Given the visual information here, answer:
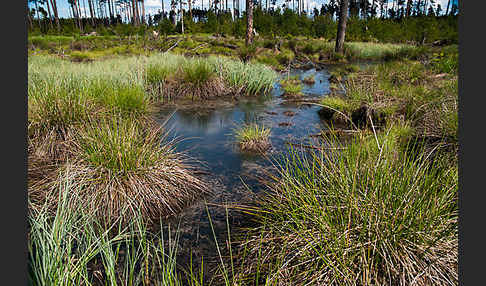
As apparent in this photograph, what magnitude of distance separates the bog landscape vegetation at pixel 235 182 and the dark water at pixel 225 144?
3cm

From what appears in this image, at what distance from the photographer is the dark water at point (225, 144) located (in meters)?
2.80

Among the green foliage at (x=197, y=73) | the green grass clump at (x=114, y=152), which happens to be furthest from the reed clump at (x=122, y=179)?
the green foliage at (x=197, y=73)

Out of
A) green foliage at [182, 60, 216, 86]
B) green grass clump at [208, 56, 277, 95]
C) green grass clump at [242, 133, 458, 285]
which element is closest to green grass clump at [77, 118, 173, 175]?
green grass clump at [242, 133, 458, 285]

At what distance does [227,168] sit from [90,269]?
7.28ft

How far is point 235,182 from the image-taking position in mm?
3656

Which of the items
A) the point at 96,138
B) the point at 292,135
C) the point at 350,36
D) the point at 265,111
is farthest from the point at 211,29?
the point at 96,138

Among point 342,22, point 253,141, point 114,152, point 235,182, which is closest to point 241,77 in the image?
point 253,141

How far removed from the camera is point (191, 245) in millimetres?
2508

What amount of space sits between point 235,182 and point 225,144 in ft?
4.79

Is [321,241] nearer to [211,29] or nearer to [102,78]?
[102,78]

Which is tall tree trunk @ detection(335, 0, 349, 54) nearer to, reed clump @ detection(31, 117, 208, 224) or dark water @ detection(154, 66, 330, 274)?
dark water @ detection(154, 66, 330, 274)

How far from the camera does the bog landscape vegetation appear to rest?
1647 millimetres

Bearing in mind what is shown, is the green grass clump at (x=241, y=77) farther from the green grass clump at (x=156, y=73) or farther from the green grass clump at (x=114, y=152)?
the green grass clump at (x=114, y=152)

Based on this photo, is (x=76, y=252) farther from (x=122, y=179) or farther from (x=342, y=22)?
(x=342, y=22)
